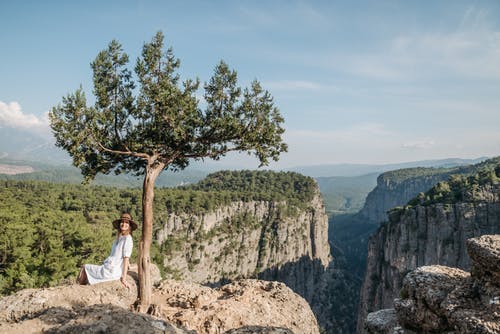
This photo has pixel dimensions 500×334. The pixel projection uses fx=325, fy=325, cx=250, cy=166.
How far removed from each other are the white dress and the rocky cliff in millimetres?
9940

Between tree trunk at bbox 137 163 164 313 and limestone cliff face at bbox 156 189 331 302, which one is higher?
tree trunk at bbox 137 163 164 313

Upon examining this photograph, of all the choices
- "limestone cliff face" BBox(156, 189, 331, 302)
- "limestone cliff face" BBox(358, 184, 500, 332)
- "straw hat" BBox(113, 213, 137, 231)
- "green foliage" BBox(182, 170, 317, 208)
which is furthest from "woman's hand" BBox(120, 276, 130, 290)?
"green foliage" BBox(182, 170, 317, 208)

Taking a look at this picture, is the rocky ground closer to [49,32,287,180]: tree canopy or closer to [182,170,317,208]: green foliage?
[49,32,287,180]: tree canopy

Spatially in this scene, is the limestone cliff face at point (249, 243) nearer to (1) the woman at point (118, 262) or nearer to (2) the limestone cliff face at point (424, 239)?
(2) the limestone cliff face at point (424, 239)

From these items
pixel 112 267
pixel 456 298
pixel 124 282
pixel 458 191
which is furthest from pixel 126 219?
pixel 458 191

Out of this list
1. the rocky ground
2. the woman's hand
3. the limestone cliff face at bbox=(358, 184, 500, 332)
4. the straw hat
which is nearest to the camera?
the rocky ground

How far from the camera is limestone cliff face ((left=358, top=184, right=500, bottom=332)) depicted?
72188mm

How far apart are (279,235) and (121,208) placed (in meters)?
63.7

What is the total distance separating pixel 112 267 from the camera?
13375 millimetres

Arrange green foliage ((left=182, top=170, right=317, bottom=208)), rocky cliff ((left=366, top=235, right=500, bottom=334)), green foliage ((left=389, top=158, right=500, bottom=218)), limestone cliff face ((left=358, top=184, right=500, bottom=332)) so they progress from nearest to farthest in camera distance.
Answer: rocky cliff ((left=366, top=235, right=500, bottom=334)) < limestone cliff face ((left=358, top=184, right=500, bottom=332)) < green foliage ((left=389, top=158, right=500, bottom=218)) < green foliage ((left=182, top=170, right=317, bottom=208))

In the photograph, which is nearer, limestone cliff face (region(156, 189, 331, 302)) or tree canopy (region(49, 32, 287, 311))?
tree canopy (region(49, 32, 287, 311))

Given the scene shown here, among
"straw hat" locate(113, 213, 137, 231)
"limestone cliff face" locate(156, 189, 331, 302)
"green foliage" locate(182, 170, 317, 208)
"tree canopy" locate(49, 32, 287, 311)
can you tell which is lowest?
"limestone cliff face" locate(156, 189, 331, 302)

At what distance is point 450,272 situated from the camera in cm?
916

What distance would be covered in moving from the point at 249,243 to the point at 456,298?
121634 mm
